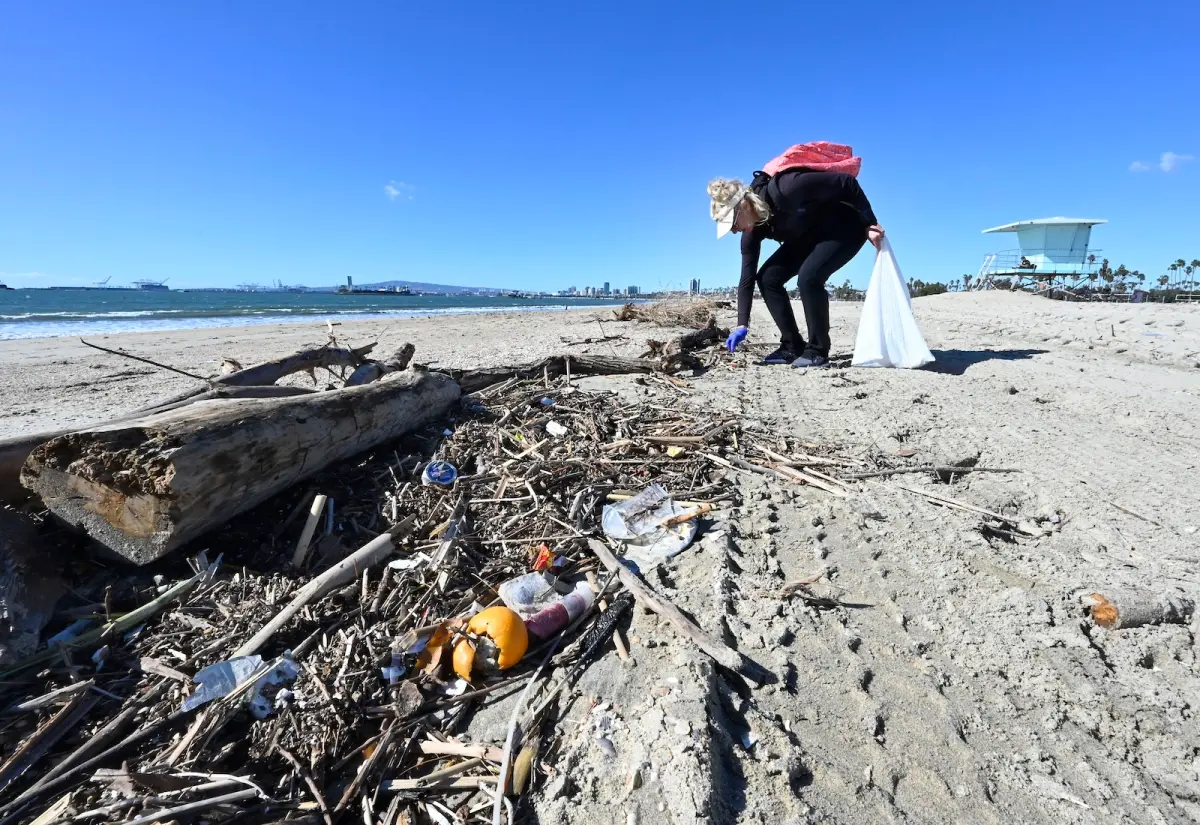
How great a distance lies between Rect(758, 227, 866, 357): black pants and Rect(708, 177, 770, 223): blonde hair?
1.64 feet

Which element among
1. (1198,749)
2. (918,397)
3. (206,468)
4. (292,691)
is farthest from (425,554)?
(918,397)

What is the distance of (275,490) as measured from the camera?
7.87 feet

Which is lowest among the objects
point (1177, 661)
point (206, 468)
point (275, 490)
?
point (1177, 661)

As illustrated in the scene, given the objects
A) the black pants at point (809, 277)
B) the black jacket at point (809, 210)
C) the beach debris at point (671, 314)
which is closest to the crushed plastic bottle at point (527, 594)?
the black pants at point (809, 277)

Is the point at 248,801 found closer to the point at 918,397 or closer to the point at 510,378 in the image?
the point at 510,378

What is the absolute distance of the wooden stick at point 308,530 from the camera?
2.16 meters

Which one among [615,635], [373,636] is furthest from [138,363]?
[615,635]

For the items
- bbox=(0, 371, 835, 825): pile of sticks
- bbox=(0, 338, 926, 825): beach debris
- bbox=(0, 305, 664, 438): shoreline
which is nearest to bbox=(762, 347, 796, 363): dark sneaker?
bbox=(0, 305, 664, 438): shoreline

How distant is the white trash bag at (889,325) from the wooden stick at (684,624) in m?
4.28

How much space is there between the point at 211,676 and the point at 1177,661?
2924 mm

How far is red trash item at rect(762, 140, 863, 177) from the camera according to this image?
4.91m

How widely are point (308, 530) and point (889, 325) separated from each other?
5.31 m

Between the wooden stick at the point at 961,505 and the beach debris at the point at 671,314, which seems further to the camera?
the beach debris at the point at 671,314

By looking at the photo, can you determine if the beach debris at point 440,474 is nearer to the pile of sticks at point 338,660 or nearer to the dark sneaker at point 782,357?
the pile of sticks at point 338,660
